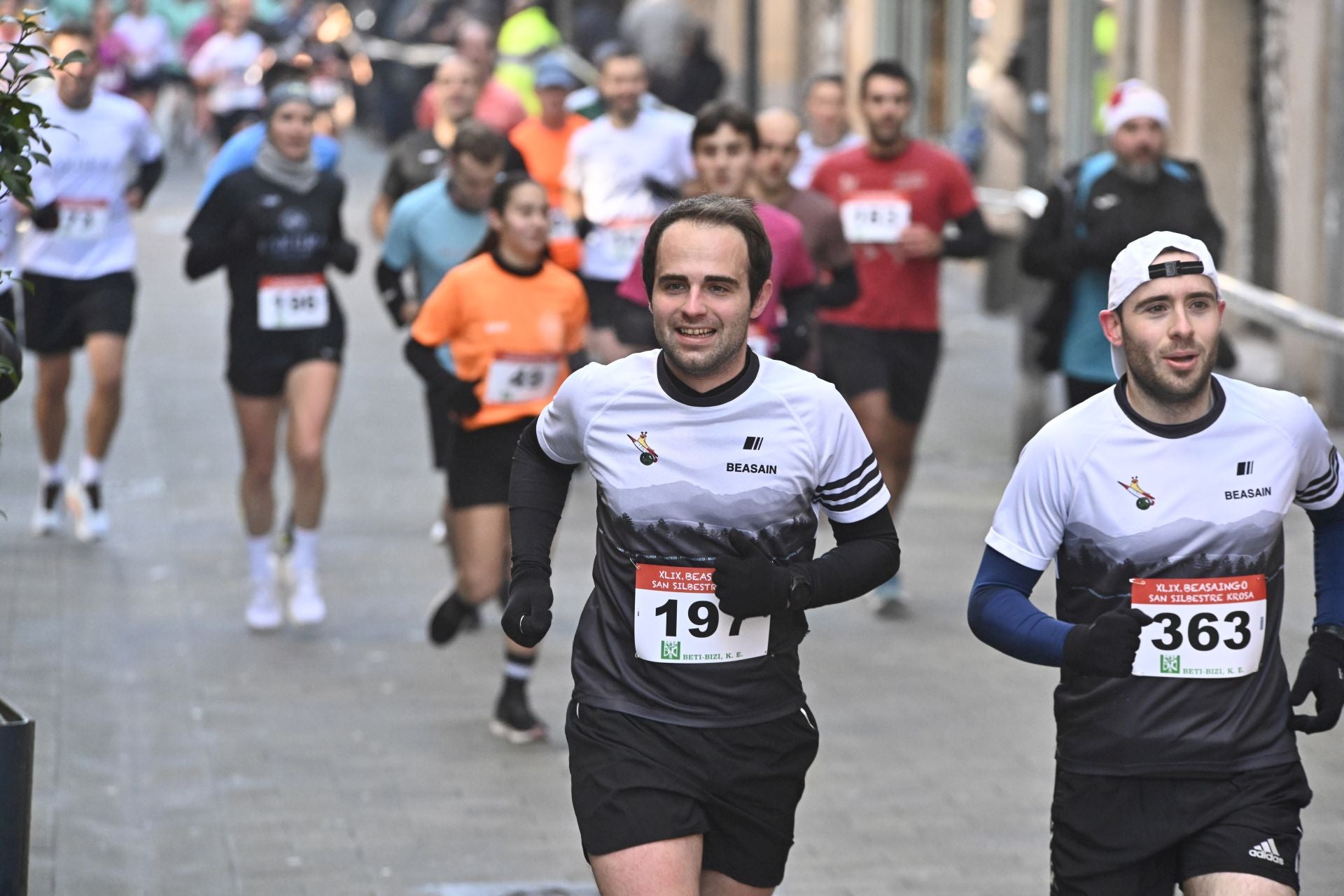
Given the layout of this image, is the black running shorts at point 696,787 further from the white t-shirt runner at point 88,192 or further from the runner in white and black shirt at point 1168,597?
the white t-shirt runner at point 88,192

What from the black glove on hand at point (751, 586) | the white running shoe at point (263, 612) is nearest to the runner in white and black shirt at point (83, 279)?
the white running shoe at point (263, 612)

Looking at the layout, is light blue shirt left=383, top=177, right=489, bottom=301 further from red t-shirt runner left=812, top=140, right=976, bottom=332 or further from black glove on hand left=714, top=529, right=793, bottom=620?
black glove on hand left=714, top=529, right=793, bottom=620

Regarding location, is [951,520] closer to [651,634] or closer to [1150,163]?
[1150,163]

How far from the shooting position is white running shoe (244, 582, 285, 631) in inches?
363

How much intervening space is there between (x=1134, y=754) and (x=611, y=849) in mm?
950

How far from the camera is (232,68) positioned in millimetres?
25203

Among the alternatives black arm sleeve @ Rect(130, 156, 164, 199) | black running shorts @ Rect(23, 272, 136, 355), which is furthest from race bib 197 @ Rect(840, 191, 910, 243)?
black arm sleeve @ Rect(130, 156, 164, 199)

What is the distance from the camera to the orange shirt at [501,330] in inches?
303

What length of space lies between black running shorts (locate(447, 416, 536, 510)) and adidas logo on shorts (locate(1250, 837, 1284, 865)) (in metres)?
3.94

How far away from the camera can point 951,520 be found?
11.4m

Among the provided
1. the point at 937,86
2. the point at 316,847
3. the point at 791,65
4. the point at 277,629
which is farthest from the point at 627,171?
the point at 791,65

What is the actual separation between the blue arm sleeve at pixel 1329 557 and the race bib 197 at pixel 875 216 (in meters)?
5.35

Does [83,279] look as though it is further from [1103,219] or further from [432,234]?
[1103,219]

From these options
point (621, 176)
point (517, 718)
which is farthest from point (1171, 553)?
point (621, 176)
